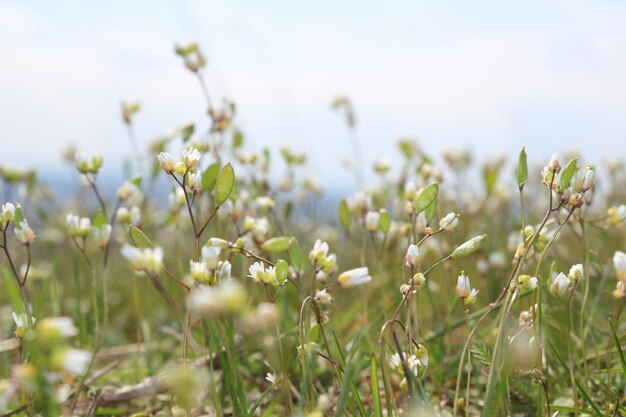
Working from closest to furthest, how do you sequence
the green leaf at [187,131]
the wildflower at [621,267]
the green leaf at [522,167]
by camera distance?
the wildflower at [621,267] < the green leaf at [522,167] < the green leaf at [187,131]

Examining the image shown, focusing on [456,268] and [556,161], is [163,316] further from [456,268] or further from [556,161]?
[556,161]

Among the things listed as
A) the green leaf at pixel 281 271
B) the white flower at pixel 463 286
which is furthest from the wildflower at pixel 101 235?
the white flower at pixel 463 286

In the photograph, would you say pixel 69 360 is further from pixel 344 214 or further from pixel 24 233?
pixel 344 214

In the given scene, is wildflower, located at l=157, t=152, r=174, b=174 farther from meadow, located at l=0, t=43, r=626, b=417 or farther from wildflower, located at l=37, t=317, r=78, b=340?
wildflower, located at l=37, t=317, r=78, b=340

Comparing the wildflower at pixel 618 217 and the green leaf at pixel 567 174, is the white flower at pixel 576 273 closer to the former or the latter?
the green leaf at pixel 567 174

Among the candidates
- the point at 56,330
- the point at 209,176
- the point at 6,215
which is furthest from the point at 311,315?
the point at 56,330

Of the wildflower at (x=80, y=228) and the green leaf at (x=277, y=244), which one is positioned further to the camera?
the wildflower at (x=80, y=228)

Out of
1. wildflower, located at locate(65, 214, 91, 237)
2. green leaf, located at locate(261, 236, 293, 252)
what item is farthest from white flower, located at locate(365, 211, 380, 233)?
wildflower, located at locate(65, 214, 91, 237)
